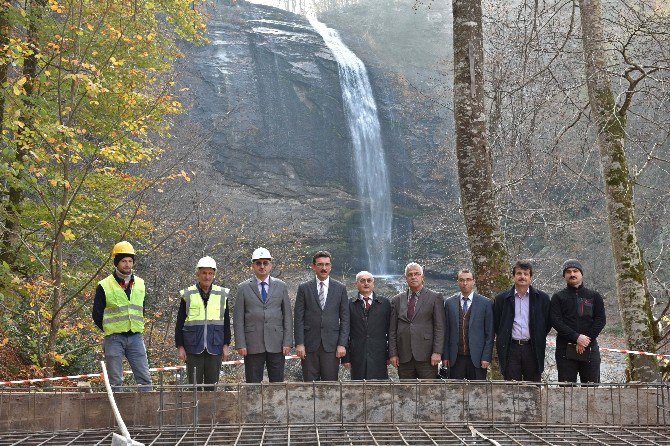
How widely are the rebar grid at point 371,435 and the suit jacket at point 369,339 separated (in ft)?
5.96

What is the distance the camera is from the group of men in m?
5.78

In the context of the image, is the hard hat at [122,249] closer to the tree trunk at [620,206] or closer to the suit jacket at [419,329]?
the suit jacket at [419,329]

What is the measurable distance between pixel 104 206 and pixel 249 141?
2432 cm

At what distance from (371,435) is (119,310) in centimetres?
272

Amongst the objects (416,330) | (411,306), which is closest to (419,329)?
(416,330)

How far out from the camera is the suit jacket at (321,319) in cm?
625

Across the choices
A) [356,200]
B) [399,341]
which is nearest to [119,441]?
[399,341]

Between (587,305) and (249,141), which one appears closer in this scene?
(587,305)

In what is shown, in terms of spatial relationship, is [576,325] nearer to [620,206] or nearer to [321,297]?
[620,206]

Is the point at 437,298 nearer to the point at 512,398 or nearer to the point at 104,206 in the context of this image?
the point at 512,398

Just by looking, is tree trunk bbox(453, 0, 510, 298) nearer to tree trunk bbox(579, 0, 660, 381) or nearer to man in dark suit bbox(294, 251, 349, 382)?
tree trunk bbox(579, 0, 660, 381)

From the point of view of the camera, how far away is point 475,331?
19.9ft

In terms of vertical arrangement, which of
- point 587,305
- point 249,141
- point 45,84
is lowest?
point 587,305

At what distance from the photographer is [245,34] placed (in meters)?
35.7
